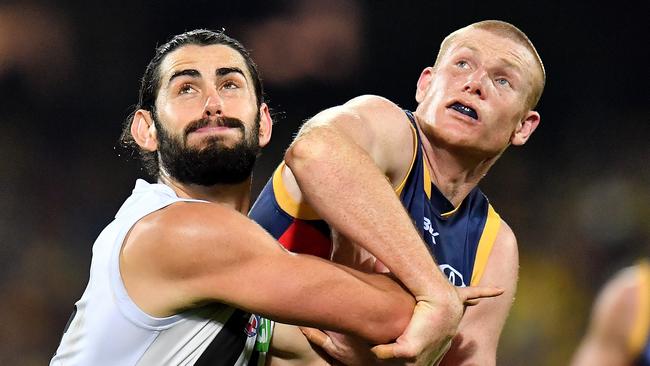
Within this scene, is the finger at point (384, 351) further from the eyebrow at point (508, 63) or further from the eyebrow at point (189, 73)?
the eyebrow at point (508, 63)

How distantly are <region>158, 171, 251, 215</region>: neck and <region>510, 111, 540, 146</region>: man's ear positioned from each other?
1025 mm

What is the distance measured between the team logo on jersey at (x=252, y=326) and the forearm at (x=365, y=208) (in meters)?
0.34

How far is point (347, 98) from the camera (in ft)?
16.4

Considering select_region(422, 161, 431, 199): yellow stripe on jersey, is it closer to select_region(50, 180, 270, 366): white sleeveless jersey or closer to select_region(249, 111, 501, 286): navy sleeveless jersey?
select_region(249, 111, 501, 286): navy sleeveless jersey

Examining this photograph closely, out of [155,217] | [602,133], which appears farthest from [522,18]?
[155,217]

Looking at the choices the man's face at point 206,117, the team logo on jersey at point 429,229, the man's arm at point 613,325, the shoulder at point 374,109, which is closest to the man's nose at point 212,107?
the man's face at point 206,117

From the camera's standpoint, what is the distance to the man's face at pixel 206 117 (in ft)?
7.47

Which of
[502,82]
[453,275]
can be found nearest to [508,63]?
[502,82]

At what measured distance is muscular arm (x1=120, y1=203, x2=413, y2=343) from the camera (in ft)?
6.29

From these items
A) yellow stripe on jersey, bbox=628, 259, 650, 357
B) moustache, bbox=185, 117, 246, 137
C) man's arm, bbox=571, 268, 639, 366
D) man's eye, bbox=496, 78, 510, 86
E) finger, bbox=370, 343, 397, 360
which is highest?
moustache, bbox=185, 117, 246, 137

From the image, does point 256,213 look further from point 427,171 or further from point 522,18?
point 522,18

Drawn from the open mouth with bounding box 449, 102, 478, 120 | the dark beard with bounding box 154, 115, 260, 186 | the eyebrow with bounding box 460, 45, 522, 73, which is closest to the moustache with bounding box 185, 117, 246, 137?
the dark beard with bounding box 154, 115, 260, 186

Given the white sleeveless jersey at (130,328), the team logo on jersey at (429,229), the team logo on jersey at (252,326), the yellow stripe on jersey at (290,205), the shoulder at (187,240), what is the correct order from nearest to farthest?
the shoulder at (187,240)
the white sleeveless jersey at (130,328)
the team logo on jersey at (252,326)
the yellow stripe on jersey at (290,205)
the team logo on jersey at (429,229)

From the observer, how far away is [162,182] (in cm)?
240
